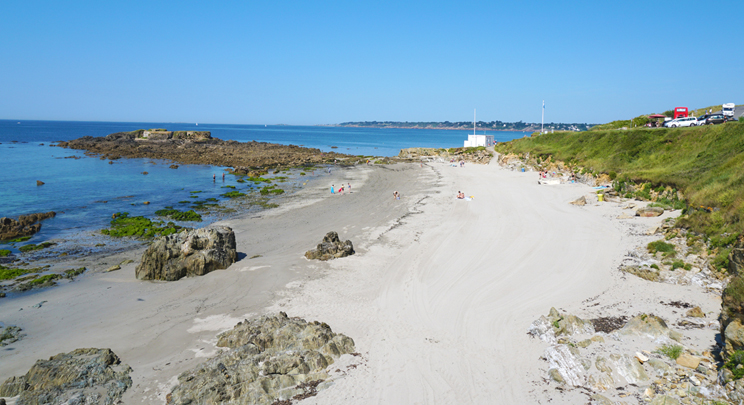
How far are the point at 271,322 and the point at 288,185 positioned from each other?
29.9m

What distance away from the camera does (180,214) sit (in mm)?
25172

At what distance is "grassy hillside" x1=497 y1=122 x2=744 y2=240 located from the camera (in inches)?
548

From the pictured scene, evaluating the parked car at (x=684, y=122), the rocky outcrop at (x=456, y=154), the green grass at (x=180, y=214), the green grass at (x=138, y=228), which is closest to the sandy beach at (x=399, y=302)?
the green grass at (x=138, y=228)

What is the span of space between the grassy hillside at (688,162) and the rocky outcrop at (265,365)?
12.9 metres

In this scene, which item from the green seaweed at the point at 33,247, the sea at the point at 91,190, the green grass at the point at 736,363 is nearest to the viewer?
the green grass at the point at 736,363

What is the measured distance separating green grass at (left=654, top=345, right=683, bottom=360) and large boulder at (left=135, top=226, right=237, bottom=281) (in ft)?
43.7

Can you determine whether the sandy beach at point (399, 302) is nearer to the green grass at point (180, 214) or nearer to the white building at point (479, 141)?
the green grass at point (180, 214)

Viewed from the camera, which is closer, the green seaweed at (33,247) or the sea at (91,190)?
the green seaweed at (33,247)

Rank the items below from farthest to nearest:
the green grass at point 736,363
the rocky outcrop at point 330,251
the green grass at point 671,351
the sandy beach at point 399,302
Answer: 1. the rocky outcrop at point 330,251
2. the sandy beach at point 399,302
3. the green grass at point 671,351
4. the green grass at point 736,363

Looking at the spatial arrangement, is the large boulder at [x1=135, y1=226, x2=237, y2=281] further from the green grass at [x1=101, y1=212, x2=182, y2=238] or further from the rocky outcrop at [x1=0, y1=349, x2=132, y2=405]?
the green grass at [x1=101, y1=212, x2=182, y2=238]

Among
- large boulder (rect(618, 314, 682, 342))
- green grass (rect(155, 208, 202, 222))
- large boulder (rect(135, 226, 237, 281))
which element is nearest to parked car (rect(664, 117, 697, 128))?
large boulder (rect(618, 314, 682, 342))

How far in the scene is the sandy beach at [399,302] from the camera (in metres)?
8.16

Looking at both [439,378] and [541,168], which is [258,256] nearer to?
[439,378]

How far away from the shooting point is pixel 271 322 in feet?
31.7
